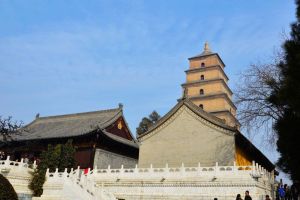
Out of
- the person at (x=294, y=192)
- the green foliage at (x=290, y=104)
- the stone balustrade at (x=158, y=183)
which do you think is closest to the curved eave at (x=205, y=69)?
the stone balustrade at (x=158, y=183)

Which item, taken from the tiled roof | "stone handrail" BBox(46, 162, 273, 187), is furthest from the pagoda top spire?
"stone handrail" BBox(46, 162, 273, 187)

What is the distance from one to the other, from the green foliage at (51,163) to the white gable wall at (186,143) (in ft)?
17.6

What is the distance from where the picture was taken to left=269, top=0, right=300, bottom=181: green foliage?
9.92m

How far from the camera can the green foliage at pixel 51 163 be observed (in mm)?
19484

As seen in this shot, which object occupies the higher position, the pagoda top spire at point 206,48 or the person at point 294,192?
the pagoda top spire at point 206,48

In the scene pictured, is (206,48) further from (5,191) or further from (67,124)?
(5,191)

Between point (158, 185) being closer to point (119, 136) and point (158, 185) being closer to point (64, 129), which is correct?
point (119, 136)

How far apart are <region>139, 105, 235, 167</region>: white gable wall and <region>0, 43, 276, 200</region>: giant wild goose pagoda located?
0.21 ft

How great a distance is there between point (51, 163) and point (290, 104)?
15726mm

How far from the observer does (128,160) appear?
95.7 feet

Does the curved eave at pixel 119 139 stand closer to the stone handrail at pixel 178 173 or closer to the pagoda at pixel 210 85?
the stone handrail at pixel 178 173

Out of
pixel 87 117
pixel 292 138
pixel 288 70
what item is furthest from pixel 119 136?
pixel 288 70

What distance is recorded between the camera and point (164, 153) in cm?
2411

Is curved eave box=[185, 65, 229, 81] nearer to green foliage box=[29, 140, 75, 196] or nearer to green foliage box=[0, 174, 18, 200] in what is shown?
green foliage box=[29, 140, 75, 196]
